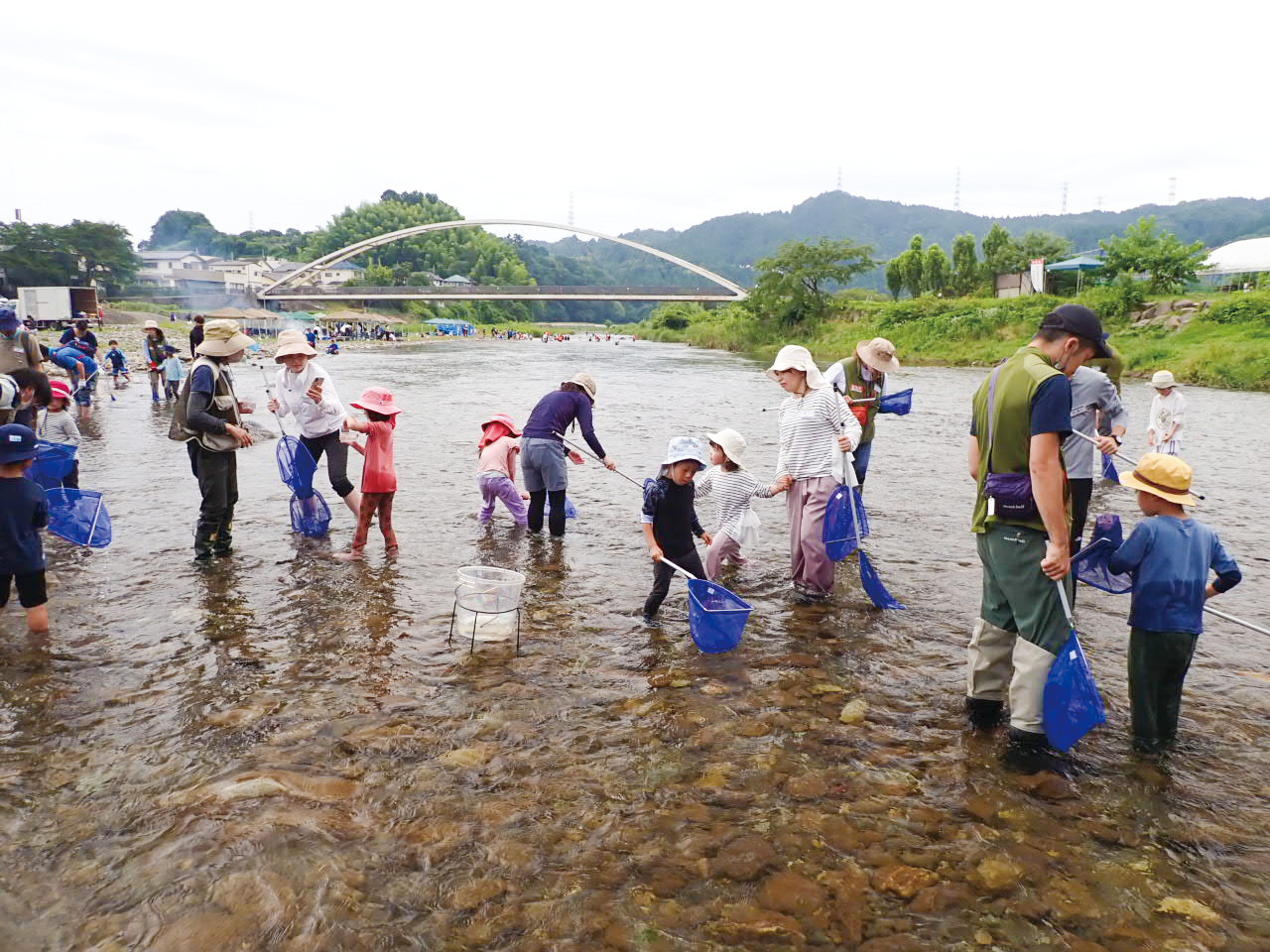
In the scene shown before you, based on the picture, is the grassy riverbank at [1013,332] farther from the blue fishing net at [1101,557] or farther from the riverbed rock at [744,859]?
the riverbed rock at [744,859]

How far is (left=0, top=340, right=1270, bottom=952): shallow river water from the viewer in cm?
297

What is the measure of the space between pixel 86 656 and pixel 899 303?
5609cm

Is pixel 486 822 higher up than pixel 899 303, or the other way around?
pixel 899 303

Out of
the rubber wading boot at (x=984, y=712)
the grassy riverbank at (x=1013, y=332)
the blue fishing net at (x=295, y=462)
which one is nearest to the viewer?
the rubber wading boot at (x=984, y=712)

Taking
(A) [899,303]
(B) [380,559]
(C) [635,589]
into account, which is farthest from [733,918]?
(A) [899,303]

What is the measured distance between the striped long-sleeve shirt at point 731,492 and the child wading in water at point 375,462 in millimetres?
2891

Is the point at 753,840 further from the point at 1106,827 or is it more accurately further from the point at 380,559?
the point at 380,559

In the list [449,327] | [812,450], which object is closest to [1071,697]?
[812,450]

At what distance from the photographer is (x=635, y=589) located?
682 cm

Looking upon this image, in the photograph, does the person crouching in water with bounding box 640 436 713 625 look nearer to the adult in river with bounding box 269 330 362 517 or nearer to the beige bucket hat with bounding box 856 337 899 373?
the beige bucket hat with bounding box 856 337 899 373

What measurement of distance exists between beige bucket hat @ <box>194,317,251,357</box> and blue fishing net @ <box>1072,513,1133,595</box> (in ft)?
21.3

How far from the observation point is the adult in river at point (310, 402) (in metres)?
7.35

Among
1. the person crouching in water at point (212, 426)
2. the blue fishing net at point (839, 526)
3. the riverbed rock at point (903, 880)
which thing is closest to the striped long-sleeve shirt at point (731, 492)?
the blue fishing net at point (839, 526)

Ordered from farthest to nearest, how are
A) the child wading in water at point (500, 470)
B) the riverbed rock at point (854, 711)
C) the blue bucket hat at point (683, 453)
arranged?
the child wading in water at point (500, 470) → the blue bucket hat at point (683, 453) → the riverbed rock at point (854, 711)
